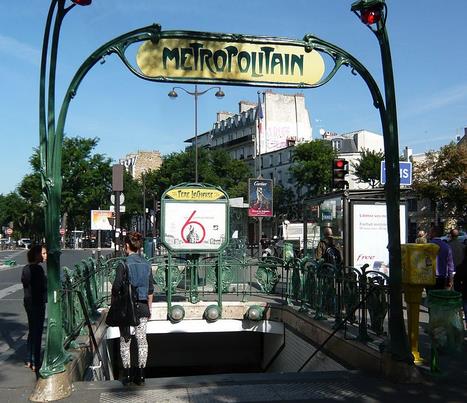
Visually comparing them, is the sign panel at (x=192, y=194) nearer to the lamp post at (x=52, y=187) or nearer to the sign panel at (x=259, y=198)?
the lamp post at (x=52, y=187)

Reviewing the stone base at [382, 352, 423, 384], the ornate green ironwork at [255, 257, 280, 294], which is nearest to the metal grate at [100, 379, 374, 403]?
the stone base at [382, 352, 423, 384]

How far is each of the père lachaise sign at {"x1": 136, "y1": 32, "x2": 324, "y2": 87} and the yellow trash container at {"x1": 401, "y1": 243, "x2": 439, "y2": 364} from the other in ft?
8.03

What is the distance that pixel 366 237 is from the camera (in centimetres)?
1188

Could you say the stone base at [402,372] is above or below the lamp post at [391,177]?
below

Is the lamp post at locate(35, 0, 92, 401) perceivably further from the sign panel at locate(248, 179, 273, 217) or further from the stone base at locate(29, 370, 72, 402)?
the sign panel at locate(248, 179, 273, 217)

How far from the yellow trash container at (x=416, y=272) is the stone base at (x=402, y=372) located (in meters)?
0.81

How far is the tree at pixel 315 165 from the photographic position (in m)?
58.9

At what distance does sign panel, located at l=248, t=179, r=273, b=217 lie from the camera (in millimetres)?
21627

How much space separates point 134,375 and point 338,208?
8.05 m

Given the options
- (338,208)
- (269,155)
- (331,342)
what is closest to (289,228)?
(338,208)

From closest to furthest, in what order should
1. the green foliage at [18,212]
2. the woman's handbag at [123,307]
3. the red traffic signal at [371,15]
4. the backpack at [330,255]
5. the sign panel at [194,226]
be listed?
1. the woman's handbag at [123,307]
2. the red traffic signal at [371,15]
3. the backpack at [330,255]
4. the sign panel at [194,226]
5. the green foliage at [18,212]

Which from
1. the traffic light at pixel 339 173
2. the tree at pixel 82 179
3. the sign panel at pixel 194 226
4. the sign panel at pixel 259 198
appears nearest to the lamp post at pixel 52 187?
the sign panel at pixel 194 226

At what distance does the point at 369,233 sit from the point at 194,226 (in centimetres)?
380

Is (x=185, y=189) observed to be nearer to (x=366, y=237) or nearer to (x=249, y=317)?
(x=249, y=317)
